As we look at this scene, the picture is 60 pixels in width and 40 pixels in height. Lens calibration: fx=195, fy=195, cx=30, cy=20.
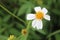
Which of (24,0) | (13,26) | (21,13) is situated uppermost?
(24,0)

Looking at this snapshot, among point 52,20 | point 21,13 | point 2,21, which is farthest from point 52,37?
point 2,21

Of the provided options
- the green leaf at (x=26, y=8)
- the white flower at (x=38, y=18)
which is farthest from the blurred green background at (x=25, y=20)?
the white flower at (x=38, y=18)

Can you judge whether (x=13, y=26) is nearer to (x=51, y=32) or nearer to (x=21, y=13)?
(x=21, y=13)

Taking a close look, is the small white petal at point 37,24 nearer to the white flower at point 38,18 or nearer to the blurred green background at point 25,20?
the white flower at point 38,18

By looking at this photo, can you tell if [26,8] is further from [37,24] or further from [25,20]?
[37,24]

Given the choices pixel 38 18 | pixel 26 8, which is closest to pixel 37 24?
pixel 38 18

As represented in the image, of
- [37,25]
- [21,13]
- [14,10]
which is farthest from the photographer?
[14,10]

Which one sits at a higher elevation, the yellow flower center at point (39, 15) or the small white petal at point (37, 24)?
the yellow flower center at point (39, 15)

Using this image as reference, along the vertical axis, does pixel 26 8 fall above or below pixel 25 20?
above
